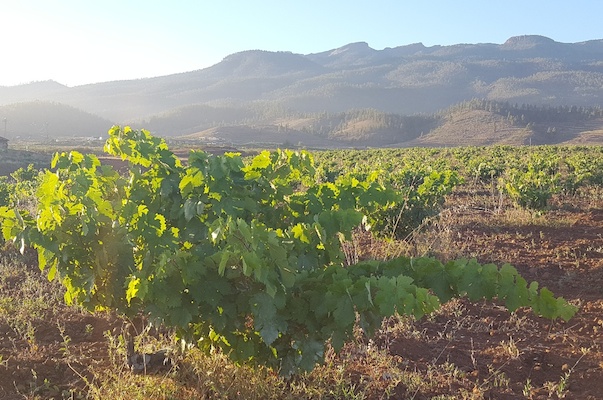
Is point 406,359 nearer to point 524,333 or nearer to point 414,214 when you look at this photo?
point 524,333

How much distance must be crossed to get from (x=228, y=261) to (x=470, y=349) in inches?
103

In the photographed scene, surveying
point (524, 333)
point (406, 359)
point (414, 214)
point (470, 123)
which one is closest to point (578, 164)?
point (414, 214)

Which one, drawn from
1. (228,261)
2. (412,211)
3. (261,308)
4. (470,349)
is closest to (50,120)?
(412,211)

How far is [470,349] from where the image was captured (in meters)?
4.45

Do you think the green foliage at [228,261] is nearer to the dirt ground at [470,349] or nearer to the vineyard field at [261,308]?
the vineyard field at [261,308]

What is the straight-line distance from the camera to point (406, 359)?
13.8ft

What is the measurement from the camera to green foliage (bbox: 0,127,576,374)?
8.88ft

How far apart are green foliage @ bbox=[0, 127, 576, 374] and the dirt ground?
2.85ft

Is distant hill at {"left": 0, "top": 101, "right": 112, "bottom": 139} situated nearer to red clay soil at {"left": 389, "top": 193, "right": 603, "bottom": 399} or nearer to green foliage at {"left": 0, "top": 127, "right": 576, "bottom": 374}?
red clay soil at {"left": 389, "top": 193, "right": 603, "bottom": 399}

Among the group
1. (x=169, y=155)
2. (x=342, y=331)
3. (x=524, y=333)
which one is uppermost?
(x=169, y=155)

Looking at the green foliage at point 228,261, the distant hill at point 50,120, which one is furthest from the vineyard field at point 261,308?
the distant hill at point 50,120

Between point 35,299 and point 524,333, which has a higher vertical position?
point 35,299

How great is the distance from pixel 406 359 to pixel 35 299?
390cm

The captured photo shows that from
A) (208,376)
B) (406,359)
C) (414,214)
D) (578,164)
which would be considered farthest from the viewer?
(578,164)
